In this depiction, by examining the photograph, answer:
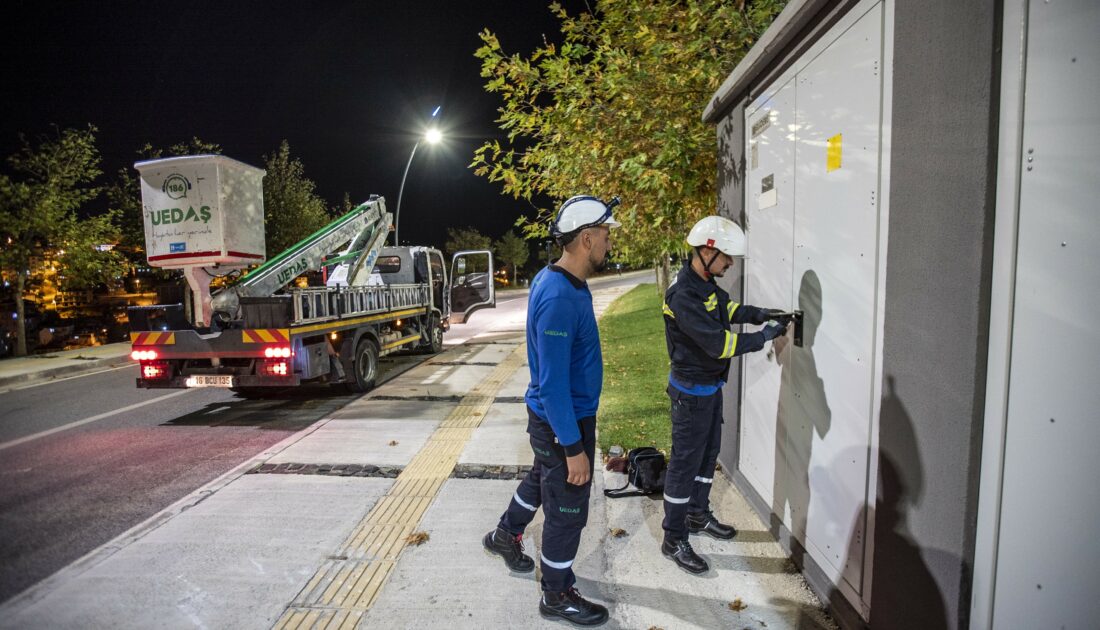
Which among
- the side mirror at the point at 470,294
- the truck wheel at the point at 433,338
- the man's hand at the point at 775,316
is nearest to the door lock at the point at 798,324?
the man's hand at the point at 775,316

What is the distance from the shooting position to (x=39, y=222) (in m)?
12.5

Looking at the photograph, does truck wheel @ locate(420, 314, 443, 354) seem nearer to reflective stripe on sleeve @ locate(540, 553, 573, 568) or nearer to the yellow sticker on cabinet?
reflective stripe on sleeve @ locate(540, 553, 573, 568)

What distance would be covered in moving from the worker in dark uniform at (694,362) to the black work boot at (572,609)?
0.67m

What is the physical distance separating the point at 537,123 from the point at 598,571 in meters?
4.69

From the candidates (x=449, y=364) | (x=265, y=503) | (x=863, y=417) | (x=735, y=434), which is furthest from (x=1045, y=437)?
(x=449, y=364)

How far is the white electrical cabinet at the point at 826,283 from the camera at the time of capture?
7.75 feet

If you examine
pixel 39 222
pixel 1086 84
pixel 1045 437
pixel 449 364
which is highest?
pixel 39 222

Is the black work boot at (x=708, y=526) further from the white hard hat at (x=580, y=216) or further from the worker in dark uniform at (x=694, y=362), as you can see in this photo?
the white hard hat at (x=580, y=216)

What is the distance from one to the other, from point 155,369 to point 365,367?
260 centimetres

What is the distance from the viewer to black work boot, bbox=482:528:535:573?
3102mm

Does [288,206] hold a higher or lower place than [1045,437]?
higher

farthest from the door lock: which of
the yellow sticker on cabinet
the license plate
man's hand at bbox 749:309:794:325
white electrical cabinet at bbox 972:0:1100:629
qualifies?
the license plate

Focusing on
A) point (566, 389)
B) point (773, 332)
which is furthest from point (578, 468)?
point (773, 332)

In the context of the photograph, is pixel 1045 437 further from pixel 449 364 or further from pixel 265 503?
pixel 449 364
